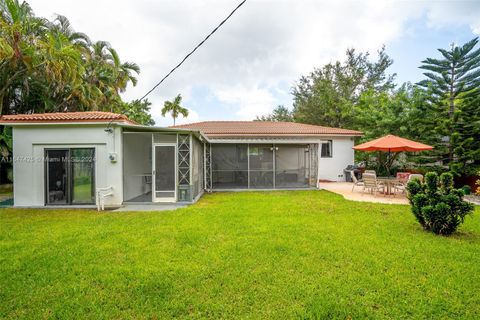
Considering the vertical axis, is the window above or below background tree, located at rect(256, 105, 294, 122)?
below

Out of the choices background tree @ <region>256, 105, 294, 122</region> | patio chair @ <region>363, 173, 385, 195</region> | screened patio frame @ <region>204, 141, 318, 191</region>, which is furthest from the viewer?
background tree @ <region>256, 105, 294, 122</region>

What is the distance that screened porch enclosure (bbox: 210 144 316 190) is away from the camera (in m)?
13.2

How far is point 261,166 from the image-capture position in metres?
13.3

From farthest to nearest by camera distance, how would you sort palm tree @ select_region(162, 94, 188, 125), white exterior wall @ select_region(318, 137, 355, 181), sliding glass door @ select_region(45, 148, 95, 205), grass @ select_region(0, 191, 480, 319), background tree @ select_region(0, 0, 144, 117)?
palm tree @ select_region(162, 94, 188, 125) < white exterior wall @ select_region(318, 137, 355, 181) < background tree @ select_region(0, 0, 144, 117) < sliding glass door @ select_region(45, 148, 95, 205) < grass @ select_region(0, 191, 480, 319)

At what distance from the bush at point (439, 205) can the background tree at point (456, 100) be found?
8.40 metres

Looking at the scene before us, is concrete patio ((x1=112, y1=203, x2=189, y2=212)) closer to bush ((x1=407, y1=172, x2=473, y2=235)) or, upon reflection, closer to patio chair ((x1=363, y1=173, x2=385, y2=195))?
bush ((x1=407, y1=172, x2=473, y2=235))

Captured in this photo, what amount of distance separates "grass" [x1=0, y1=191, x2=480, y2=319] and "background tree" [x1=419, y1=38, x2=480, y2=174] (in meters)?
7.41

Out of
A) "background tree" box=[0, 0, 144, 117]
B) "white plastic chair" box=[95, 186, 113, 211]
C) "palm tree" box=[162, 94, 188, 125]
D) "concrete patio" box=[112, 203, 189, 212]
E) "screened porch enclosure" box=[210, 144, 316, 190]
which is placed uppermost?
"palm tree" box=[162, 94, 188, 125]

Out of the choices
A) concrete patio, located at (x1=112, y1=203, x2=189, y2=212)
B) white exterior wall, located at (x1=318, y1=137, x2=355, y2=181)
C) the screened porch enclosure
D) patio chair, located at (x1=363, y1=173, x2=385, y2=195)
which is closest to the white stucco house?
concrete patio, located at (x1=112, y1=203, x2=189, y2=212)

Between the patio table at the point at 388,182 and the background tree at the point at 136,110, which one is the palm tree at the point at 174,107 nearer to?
the background tree at the point at 136,110

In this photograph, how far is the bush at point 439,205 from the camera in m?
5.60

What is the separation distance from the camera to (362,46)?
1125 inches

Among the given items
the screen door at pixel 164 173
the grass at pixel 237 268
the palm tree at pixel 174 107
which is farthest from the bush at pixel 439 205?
the palm tree at pixel 174 107

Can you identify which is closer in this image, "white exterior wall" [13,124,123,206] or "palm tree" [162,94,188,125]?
"white exterior wall" [13,124,123,206]
